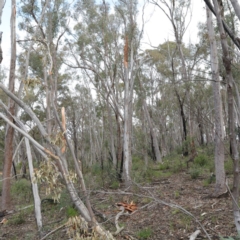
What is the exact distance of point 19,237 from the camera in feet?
22.0

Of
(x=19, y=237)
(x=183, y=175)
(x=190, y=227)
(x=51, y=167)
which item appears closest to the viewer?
(x=51, y=167)

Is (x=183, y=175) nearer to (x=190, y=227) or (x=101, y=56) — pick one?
(x=190, y=227)

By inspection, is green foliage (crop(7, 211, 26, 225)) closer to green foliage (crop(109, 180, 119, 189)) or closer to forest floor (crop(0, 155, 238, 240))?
forest floor (crop(0, 155, 238, 240))

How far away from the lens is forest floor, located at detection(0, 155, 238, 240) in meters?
5.38

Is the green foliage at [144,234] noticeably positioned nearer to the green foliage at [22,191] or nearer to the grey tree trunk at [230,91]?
the grey tree trunk at [230,91]

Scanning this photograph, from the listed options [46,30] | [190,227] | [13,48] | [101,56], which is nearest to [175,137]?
[101,56]

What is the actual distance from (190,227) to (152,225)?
786 millimetres

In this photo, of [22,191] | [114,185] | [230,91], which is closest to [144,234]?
[230,91]

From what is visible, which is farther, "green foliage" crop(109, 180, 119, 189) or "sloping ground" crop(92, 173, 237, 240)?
"green foliage" crop(109, 180, 119, 189)

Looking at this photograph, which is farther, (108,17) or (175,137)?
(175,137)

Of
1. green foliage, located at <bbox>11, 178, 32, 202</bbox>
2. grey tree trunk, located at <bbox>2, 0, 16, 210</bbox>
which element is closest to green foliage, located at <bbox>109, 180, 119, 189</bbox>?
green foliage, located at <bbox>11, 178, 32, 202</bbox>

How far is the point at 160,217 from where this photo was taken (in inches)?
254

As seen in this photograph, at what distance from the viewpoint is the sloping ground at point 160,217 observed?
5.41 metres

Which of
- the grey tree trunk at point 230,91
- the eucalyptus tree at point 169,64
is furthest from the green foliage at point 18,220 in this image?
the eucalyptus tree at point 169,64
